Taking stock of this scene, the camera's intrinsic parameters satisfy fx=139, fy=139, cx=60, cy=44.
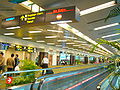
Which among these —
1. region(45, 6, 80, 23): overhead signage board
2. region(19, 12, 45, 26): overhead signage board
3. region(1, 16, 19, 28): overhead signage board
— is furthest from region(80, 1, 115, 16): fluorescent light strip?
region(1, 16, 19, 28): overhead signage board

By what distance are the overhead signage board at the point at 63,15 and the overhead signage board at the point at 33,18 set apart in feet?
0.74

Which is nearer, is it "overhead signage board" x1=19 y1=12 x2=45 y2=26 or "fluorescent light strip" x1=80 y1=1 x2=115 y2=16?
"overhead signage board" x1=19 y1=12 x2=45 y2=26

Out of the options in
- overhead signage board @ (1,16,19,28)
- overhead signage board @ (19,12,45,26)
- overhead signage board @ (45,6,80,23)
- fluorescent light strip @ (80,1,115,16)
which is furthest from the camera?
fluorescent light strip @ (80,1,115,16)

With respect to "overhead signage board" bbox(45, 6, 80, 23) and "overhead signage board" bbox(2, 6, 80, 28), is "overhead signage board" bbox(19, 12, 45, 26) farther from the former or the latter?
"overhead signage board" bbox(45, 6, 80, 23)

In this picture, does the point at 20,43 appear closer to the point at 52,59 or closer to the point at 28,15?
the point at 52,59

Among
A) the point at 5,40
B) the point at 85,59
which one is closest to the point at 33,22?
the point at 5,40

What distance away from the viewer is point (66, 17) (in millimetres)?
4766

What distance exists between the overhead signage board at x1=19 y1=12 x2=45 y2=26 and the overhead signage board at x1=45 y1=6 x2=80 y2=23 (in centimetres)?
23

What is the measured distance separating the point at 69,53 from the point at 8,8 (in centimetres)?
2288

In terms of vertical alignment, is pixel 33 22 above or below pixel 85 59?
above

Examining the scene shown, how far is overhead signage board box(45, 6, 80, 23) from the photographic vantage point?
4652mm

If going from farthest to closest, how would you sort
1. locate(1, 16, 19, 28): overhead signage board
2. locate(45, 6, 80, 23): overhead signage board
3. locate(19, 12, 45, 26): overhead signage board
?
1. locate(1, 16, 19, 28): overhead signage board
2. locate(19, 12, 45, 26): overhead signage board
3. locate(45, 6, 80, 23): overhead signage board

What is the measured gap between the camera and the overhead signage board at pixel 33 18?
17.3 ft

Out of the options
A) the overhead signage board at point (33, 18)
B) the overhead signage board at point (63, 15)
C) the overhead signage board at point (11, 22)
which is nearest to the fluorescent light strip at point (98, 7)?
the overhead signage board at point (63, 15)
